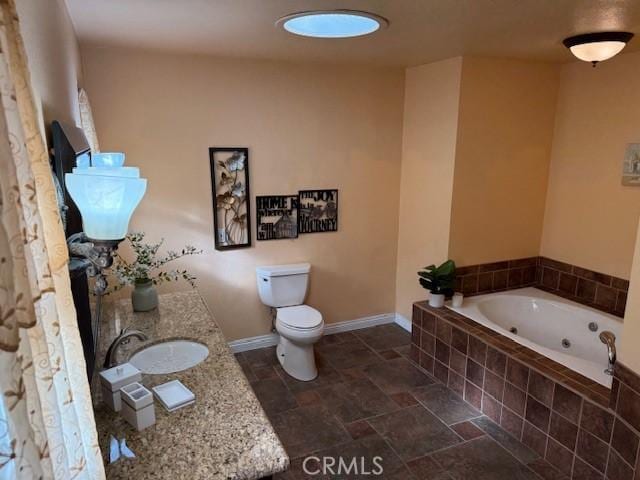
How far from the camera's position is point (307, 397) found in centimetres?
310

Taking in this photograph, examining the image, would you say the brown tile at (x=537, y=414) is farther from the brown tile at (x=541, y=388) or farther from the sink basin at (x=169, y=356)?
the sink basin at (x=169, y=356)

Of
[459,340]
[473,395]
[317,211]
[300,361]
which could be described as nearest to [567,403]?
[473,395]

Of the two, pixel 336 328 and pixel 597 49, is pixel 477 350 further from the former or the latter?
pixel 597 49

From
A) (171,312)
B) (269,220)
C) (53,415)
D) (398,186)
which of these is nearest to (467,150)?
(398,186)

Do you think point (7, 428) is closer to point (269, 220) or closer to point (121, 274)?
point (121, 274)

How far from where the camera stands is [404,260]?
13.4 ft

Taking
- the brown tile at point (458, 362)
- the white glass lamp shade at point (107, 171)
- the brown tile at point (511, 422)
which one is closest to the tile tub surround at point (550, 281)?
the brown tile at point (458, 362)

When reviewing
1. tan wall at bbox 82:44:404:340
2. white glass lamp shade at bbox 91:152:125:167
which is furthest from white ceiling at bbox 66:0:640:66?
white glass lamp shade at bbox 91:152:125:167

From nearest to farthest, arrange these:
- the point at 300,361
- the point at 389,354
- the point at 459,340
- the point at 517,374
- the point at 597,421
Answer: the point at 597,421 < the point at 517,374 < the point at 459,340 < the point at 300,361 < the point at 389,354

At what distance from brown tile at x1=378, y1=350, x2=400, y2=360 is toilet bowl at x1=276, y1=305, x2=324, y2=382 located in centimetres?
63

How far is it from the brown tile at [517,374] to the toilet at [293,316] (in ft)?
4.26

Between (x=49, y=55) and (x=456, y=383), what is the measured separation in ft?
9.86

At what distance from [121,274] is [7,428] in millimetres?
1913

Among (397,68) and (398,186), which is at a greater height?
(397,68)
